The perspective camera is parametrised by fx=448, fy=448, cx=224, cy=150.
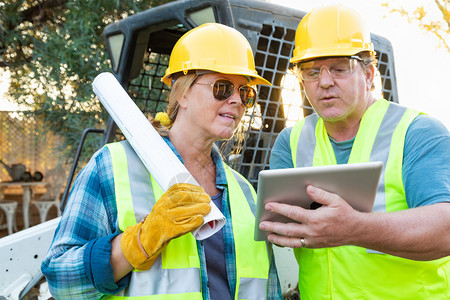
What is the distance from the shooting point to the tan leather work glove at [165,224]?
1.49 metres

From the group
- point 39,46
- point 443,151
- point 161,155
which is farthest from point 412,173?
point 39,46

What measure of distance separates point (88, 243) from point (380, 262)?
44.0 inches

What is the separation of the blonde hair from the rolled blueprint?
23cm

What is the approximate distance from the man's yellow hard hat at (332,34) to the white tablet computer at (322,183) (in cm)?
69

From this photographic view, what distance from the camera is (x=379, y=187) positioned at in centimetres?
178

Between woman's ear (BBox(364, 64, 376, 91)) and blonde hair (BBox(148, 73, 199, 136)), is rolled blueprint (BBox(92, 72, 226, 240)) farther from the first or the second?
woman's ear (BBox(364, 64, 376, 91))

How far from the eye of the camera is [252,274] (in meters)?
1.89

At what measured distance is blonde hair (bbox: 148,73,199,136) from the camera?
1.96 metres

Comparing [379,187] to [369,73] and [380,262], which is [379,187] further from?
[369,73]

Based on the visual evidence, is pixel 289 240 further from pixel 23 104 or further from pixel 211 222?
pixel 23 104

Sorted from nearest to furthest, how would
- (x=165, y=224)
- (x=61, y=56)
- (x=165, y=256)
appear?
(x=165, y=224)
(x=165, y=256)
(x=61, y=56)

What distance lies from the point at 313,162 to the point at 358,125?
261 millimetres

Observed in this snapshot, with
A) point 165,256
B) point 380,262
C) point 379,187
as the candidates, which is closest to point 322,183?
point 379,187

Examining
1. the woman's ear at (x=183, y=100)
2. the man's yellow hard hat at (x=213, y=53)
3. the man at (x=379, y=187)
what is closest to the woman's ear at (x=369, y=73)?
the man at (x=379, y=187)
